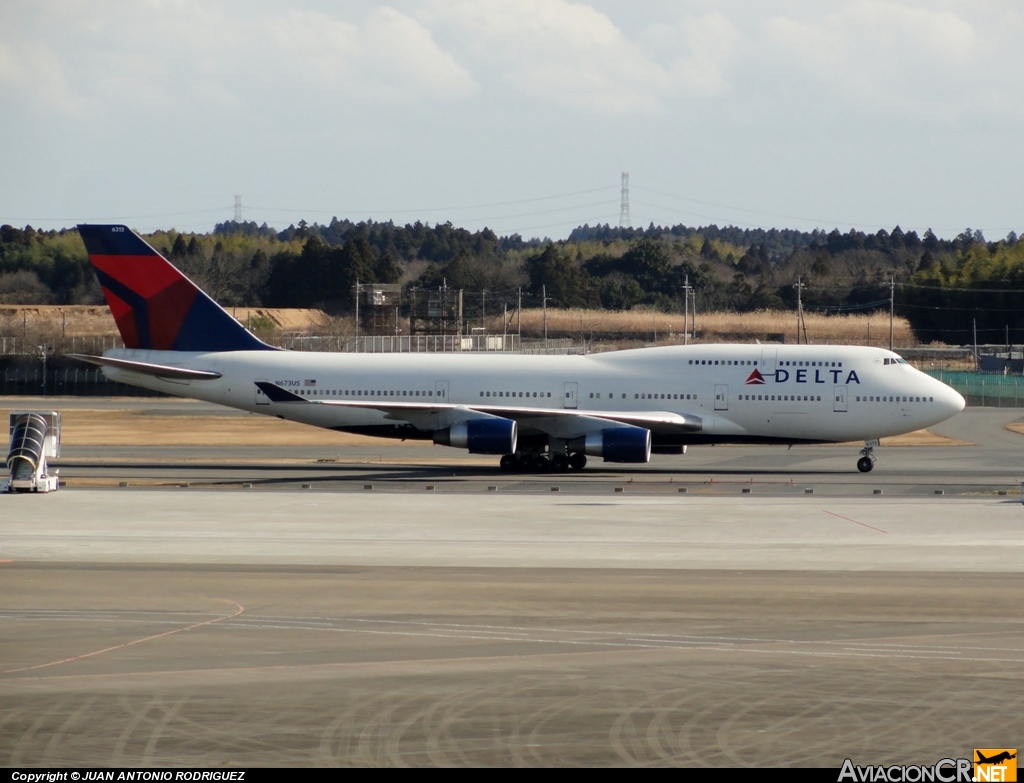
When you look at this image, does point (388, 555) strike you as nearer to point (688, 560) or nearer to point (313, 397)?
point (688, 560)

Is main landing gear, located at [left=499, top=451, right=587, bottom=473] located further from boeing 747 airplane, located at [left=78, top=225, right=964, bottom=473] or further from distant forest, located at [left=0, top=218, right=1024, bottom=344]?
distant forest, located at [left=0, top=218, right=1024, bottom=344]

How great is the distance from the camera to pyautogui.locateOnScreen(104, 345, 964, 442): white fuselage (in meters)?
40.4

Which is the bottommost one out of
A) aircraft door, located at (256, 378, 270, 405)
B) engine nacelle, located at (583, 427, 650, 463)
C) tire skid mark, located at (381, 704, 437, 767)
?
tire skid mark, located at (381, 704, 437, 767)

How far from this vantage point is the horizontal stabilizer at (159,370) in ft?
135

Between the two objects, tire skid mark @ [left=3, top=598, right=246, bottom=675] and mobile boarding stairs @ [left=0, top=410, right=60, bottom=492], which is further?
mobile boarding stairs @ [left=0, top=410, right=60, bottom=492]

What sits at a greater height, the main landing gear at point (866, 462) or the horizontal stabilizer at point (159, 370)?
the horizontal stabilizer at point (159, 370)

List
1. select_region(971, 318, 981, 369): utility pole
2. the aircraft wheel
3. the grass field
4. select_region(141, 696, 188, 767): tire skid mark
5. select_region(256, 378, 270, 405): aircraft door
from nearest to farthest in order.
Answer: select_region(141, 696, 188, 767): tire skid mark
the aircraft wheel
select_region(256, 378, 270, 405): aircraft door
select_region(971, 318, 981, 369): utility pole
the grass field

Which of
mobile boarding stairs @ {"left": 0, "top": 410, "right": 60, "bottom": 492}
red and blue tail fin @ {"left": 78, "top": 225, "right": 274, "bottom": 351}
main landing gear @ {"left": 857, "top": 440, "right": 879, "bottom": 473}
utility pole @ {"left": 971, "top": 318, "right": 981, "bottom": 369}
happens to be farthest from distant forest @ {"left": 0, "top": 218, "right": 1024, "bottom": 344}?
mobile boarding stairs @ {"left": 0, "top": 410, "right": 60, "bottom": 492}

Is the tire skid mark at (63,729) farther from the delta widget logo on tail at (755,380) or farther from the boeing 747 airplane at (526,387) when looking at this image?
the delta widget logo on tail at (755,380)

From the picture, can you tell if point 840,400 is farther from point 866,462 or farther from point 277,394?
point 277,394

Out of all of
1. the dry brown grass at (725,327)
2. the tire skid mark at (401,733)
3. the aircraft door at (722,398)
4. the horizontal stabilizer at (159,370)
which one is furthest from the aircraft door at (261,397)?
the dry brown grass at (725,327)

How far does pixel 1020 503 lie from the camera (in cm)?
3170

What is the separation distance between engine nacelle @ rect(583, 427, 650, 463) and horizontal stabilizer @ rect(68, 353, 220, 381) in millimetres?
13393

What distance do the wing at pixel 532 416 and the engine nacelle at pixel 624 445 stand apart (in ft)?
2.82
